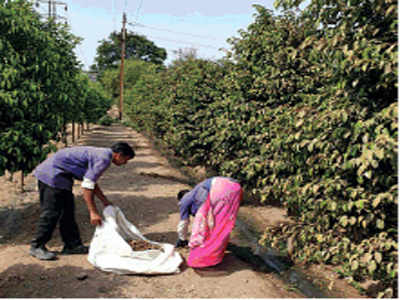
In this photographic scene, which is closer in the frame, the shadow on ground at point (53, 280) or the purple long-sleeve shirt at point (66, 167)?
the shadow on ground at point (53, 280)

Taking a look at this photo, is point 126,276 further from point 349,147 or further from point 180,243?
point 349,147

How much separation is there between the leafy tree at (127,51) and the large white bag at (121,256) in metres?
74.5

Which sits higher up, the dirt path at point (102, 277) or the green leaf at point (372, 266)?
the green leaf at point (372, 266)

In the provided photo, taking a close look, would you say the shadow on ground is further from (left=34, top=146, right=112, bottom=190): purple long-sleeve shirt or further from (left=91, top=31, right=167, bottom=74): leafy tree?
(left=91, top=31, right=167, bottom=74): leafy tree

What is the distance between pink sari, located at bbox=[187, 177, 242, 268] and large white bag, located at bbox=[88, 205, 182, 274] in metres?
0.28

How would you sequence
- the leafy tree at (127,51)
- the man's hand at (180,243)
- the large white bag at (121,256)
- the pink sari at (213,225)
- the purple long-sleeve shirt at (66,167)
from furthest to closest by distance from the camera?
the leafy tree at (127,51) < the man's hand at (180,243) < the purple long-sleeve shirt at (66,167) < the pink sari at (213,225) < the large white bag at (121,256)

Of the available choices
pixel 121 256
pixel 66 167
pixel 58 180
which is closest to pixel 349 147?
pixel 121 256

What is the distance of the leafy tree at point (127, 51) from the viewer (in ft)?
251

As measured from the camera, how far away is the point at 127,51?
7731 centimetres

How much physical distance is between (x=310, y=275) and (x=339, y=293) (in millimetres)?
581

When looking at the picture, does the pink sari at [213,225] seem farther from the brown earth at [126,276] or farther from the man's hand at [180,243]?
the man's hand at [180,243]

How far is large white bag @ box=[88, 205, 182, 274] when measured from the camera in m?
4.76

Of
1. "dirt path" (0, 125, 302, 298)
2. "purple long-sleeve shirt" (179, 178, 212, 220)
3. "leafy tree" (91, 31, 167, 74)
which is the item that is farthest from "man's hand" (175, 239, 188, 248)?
"leafy tree" (91, 31, 167, 74)

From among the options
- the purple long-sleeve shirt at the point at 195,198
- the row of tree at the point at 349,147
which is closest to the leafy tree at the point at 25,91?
the purple long-sleeve shirt at the point at 195,198
